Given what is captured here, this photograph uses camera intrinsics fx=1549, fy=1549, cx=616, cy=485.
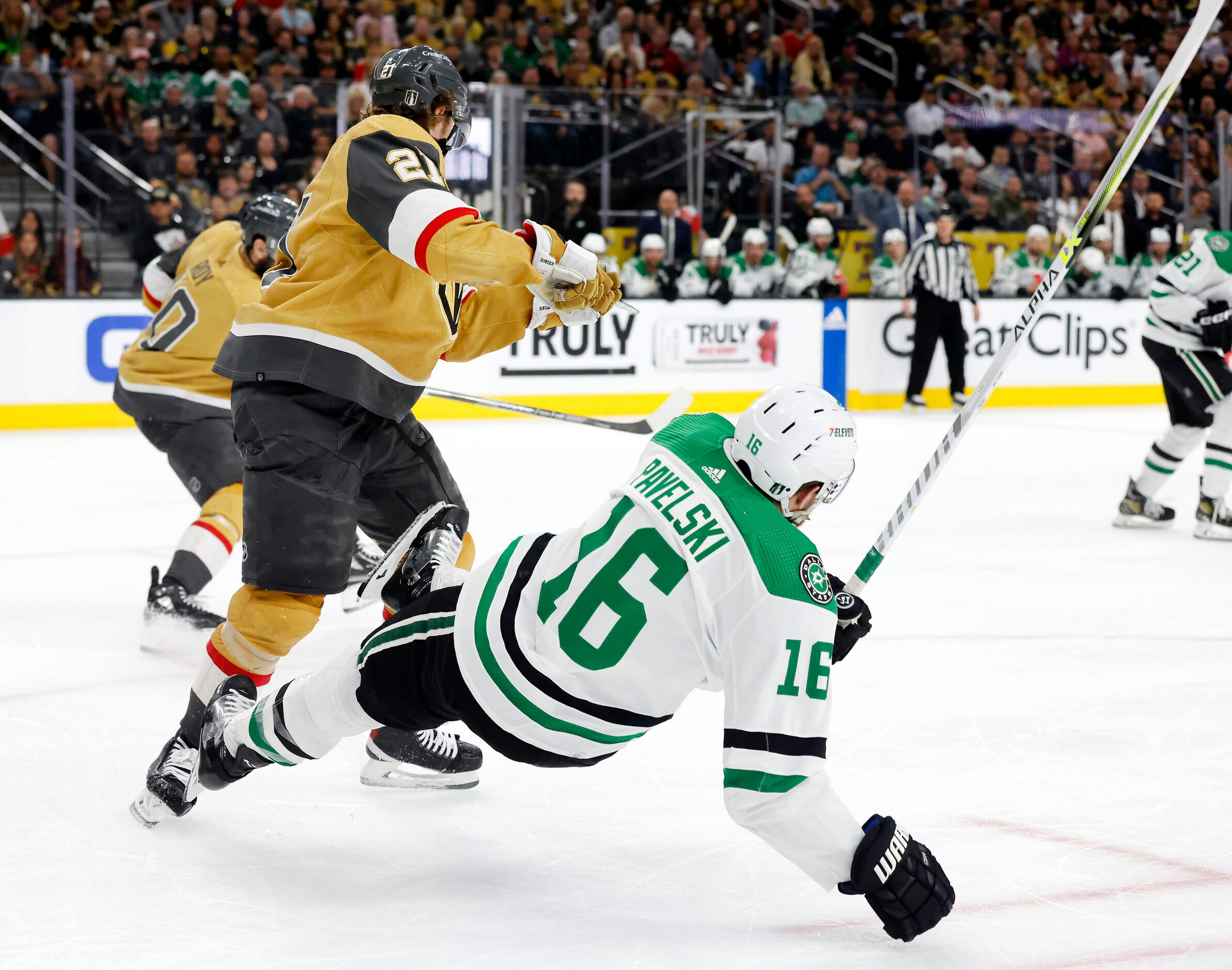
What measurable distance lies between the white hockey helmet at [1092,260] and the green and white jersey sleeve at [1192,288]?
20.0 feet

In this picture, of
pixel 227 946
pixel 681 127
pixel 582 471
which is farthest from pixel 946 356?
pixel 227 946

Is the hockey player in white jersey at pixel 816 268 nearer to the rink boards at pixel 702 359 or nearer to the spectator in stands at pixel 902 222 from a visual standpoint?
the rink boards at pixel 702 359

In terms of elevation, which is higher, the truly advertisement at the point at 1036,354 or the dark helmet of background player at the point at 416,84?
the dark helmet of background player at the point at 416,84

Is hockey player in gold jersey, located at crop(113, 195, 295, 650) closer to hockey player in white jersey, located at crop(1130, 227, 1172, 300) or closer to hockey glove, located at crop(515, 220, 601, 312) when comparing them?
hockey glove, located at crop(515, 220, 601, 312)

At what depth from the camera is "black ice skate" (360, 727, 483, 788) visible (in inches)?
110

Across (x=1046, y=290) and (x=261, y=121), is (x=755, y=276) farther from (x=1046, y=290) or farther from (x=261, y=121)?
(x=1046, y=290)

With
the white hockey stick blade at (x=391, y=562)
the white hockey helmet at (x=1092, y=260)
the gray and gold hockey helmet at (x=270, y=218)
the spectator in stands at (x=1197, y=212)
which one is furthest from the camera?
the spectator in stands at (x=1197, y=212)

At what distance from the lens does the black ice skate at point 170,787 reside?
255cm

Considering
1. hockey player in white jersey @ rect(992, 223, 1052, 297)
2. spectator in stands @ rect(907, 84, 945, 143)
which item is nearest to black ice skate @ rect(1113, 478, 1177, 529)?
hockey player in white jersey @ rect(992, 223, 1052, 297)

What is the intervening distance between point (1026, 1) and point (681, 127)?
6.16 metres

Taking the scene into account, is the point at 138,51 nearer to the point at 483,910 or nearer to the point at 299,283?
the point at 299,283

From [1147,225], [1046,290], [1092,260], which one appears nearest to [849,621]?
[1046,290]

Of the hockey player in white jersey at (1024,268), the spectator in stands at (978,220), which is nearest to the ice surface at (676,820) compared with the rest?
the hockey player in white jersey at (1024,268)

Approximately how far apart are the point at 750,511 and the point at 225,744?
99cm
